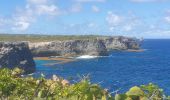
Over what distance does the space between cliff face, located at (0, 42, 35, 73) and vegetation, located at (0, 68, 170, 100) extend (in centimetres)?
11266

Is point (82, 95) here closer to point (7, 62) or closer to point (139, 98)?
point (139, 98)

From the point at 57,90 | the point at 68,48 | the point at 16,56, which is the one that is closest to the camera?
the point at 57,90

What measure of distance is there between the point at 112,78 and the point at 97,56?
77374mm

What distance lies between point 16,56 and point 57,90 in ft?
409

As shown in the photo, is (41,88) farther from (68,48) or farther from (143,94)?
(68,48)

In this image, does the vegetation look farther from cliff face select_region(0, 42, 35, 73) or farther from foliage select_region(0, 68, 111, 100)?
cliff face select_region(0, 42, 35, 73)

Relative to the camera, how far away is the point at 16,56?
131 metres

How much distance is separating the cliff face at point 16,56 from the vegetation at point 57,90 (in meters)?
113

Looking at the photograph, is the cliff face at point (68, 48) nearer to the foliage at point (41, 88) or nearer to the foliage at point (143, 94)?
the foliage at point (41, 88)

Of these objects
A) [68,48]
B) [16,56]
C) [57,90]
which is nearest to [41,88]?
[57,90]

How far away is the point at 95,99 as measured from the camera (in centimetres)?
686

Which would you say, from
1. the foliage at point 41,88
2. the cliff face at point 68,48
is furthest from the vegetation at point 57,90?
the cliff face at point 68,48

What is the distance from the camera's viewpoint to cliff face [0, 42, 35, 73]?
124 metres

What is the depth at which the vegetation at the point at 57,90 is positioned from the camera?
22.3 feet
